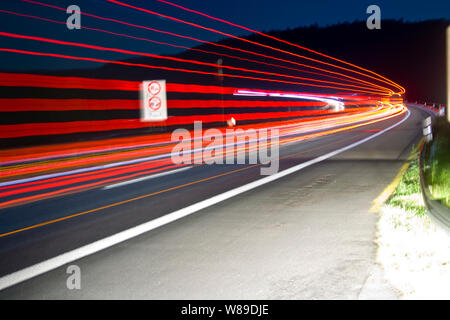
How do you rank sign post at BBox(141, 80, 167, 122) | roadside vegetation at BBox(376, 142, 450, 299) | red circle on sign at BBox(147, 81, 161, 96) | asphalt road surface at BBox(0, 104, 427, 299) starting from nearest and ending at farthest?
roadside vegetation at BBox(376, 142, 450, 299) < asphalt road surface at BBox(0, 104, 427, 299) < sign post at BBox(141, 80, 167, 122) < red circle on sign at BBox(147, 81, 161, 96)

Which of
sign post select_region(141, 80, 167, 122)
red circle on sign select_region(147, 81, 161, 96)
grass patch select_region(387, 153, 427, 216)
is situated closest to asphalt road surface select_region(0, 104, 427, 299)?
grass patch select_region(387, 153, 427, 216)

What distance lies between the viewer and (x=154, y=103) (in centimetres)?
2520

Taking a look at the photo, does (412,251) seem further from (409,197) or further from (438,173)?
(438,173)

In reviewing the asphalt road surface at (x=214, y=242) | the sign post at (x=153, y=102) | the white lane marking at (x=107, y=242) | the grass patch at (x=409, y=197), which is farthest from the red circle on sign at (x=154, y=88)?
the grass patch at (x=409, y=197)

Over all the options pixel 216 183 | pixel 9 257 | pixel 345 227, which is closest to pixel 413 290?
pixel 345 227

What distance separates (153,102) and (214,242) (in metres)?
19.0

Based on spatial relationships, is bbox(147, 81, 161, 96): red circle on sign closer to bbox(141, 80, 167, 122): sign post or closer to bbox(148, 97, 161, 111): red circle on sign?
bbox(141, 80, 167, 122): sign post

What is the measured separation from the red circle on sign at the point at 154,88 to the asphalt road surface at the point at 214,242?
12.9 meters

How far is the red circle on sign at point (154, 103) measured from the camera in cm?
2509

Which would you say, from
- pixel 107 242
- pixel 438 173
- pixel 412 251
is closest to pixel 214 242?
pixel 107 242

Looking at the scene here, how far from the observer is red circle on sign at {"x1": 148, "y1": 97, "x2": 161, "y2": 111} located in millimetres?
25094

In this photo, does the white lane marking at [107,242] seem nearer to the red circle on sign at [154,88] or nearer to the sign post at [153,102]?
the sign post at [153,102]

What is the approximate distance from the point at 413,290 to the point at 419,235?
220cm
